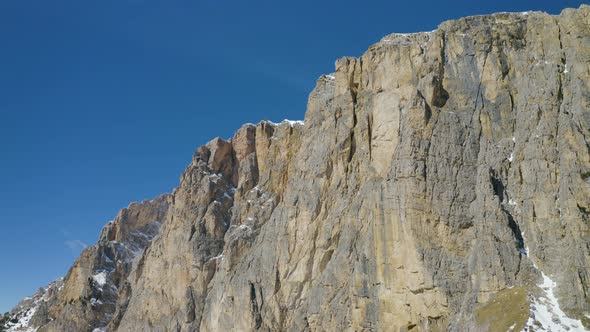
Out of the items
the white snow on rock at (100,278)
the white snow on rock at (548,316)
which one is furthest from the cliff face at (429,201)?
the white snow on rock at (100,278)

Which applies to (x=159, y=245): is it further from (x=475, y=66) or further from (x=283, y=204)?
(x=475, y=66)

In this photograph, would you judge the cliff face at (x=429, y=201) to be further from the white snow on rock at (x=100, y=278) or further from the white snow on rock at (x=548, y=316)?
the white snow on rock at (x=100, y=278)

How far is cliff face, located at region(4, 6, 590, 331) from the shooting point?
74688 mm

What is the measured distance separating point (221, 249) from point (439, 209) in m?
67.2

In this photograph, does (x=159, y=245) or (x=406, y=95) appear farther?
(x=159, y=245)

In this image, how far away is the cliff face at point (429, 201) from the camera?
7469cm

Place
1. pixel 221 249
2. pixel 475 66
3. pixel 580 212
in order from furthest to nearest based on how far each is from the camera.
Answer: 1. pixel 221 249
2. pixel 475 66
3. pixel 580 212

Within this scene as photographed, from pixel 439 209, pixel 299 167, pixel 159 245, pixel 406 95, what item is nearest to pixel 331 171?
pixel 299 167

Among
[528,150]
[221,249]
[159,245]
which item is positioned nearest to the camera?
[528,150]

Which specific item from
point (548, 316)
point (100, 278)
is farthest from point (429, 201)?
point (100, 278)

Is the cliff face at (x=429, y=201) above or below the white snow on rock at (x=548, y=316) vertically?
above

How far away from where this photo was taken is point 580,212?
73.1 metres

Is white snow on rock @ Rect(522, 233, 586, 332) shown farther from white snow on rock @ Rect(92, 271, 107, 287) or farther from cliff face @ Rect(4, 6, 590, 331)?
white snow on rock @ Rect(92, 271, 107, 287)

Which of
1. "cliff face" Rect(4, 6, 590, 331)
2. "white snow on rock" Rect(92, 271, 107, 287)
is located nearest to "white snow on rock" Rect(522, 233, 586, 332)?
"cliff face" Rect(4, 6, 590, 331)
